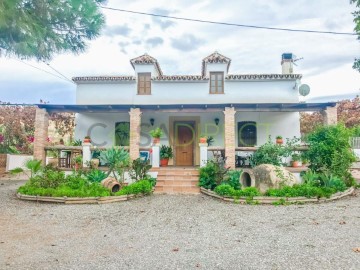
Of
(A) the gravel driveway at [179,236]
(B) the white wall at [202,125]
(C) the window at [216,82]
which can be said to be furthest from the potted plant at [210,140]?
(A) the gravel driveway at [179,236]

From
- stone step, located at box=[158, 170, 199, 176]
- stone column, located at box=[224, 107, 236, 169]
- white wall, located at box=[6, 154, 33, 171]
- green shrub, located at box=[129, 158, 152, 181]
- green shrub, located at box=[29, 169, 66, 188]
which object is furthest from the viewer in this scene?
white wall, located at box=[6, 154, 33, 171]

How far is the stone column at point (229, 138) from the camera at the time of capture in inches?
506

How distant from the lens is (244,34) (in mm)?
14641

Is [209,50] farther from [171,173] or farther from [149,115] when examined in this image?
[171,173]

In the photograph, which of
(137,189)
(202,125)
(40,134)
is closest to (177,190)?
(137,189)

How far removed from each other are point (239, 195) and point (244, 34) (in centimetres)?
930

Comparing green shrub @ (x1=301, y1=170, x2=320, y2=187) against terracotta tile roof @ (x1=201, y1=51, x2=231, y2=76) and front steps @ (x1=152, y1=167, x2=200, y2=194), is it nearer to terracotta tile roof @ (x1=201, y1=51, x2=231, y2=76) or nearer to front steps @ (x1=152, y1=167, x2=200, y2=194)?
front steps @ (x1=152, y1=167, x2=200, y2=194)

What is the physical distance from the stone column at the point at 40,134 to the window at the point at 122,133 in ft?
13.3

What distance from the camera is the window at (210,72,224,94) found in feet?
54.2

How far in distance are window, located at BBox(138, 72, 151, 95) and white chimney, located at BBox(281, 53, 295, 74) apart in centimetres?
883

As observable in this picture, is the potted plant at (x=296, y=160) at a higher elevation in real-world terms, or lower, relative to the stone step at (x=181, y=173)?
higher

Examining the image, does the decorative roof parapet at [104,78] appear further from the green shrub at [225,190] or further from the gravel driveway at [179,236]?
the green shrub at [225,190]

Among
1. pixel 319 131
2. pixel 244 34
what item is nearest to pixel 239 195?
pixel 319 131

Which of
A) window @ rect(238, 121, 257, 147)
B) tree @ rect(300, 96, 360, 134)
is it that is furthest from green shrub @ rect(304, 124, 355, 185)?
tree @ rect(300, 96, 360, 134)
